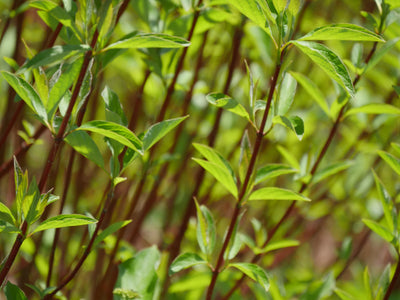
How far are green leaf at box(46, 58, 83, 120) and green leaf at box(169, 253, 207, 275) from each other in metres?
→ 0.22

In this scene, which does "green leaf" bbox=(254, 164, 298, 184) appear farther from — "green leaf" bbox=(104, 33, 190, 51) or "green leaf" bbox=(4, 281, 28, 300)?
"green leaf" bbox=(4, 281, 28, 300)

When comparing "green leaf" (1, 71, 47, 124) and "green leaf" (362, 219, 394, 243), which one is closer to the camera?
"green leaf" (1, 71, 47, 124)

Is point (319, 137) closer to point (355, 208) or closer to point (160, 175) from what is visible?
point (355, 208)

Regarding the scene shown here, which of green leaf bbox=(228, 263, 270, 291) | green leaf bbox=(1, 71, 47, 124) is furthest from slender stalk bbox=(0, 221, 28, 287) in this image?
green leaf bbox=(228, 263, 270, 291)

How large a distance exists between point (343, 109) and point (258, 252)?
0.78 feet

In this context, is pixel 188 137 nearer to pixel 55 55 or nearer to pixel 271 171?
pixel 271 171

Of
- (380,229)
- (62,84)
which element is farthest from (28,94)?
(380,229)

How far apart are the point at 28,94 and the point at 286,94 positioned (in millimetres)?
293

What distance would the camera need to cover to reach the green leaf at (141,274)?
61cm

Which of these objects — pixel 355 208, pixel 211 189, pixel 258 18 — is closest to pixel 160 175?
pixel 211 189

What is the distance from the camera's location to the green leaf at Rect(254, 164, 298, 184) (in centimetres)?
58

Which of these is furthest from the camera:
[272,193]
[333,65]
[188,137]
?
[188,137]

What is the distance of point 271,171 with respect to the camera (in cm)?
59

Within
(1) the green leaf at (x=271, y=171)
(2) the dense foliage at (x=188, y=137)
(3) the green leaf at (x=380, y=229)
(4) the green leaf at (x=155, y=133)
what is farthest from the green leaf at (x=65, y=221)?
(3) the green leaf at (x=380, y=229)
